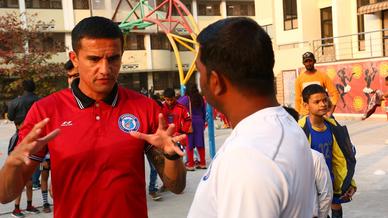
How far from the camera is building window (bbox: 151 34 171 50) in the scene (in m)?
36.3

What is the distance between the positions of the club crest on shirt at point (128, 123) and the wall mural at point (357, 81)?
14.9 metres

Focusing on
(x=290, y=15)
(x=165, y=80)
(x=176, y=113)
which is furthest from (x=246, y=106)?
(x=165, y=80)

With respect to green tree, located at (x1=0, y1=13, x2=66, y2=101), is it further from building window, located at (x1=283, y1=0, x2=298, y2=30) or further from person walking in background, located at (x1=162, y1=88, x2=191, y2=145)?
person walking in background, located at (x1=162, y1=88, x2=191, y2=145)

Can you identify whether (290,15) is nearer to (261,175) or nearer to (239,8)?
(239,8)

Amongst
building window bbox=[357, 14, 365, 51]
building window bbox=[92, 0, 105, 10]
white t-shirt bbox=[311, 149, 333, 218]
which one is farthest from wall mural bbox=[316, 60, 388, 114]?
building window bbox=[92, 0, 105, 10]

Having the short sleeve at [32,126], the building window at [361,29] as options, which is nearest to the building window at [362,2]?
the building window at [361,29]

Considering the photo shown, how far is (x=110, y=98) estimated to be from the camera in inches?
95.0

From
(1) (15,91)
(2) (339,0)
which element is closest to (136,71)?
(1) (15,91)

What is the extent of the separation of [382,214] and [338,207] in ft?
3.96

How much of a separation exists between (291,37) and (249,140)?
24635 millimetres

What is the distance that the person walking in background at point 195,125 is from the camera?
28.6 feet

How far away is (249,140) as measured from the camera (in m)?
1.29

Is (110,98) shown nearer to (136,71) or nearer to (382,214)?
(382,214)

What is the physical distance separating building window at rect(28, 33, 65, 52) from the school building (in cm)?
14
